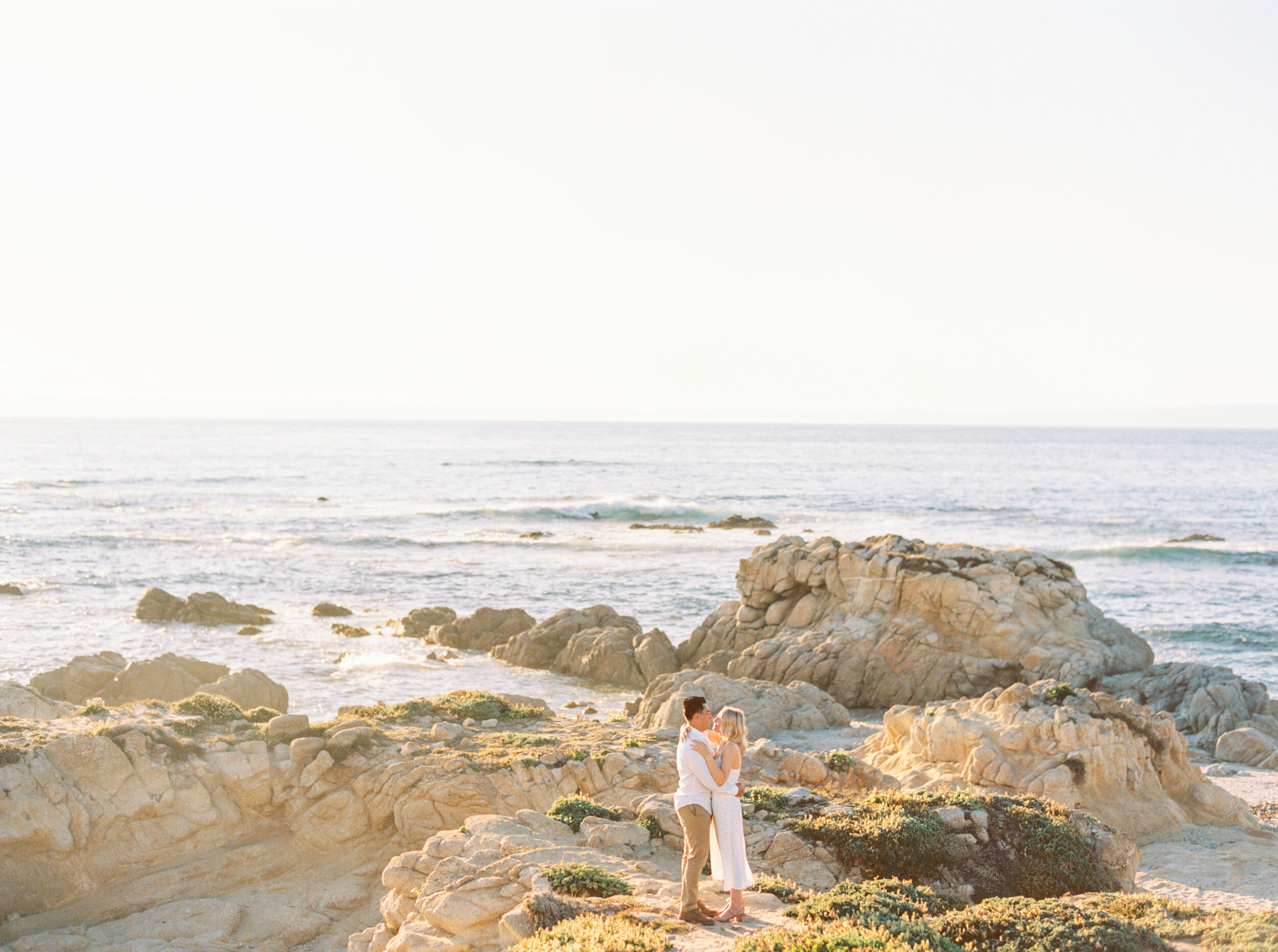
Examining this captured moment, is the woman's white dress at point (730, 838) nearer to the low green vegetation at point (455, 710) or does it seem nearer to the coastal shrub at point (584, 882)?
the coastal shrub at point (584, 882)

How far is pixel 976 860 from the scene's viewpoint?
13.0 m

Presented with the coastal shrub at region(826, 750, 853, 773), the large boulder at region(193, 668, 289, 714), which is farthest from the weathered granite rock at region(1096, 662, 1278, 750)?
the large boulder at region(193, 668, 289, 714)

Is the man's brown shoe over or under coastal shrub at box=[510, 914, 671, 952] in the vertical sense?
under

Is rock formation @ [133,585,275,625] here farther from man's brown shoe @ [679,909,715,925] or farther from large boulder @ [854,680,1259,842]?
man's brown shoe @ [679,909,715,925]

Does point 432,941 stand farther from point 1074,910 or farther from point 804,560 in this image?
point 804,560

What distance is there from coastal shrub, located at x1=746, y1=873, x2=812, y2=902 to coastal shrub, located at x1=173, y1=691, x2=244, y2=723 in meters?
11.3

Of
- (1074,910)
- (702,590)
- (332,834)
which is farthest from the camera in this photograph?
(702,590)

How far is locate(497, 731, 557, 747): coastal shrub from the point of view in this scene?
1761 centimetres

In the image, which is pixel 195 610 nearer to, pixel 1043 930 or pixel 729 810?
pixel 729 810

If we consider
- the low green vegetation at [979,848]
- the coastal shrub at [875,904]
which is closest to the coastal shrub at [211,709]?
the low green vegetation at [979,848]

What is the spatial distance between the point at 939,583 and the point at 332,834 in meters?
20.2

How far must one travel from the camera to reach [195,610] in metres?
37.5

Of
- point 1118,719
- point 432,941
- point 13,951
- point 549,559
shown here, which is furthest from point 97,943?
point 549,559

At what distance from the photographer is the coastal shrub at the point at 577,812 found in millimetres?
13844
